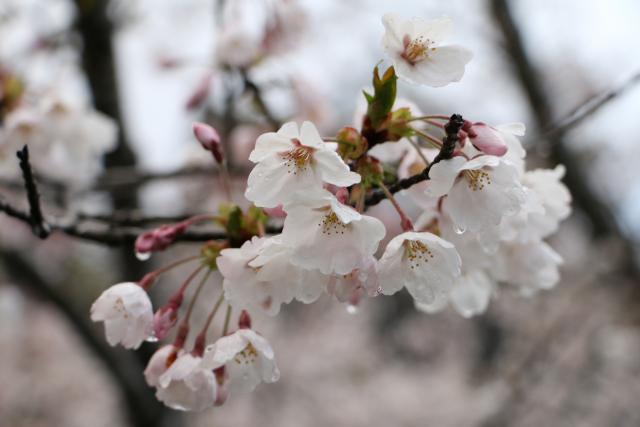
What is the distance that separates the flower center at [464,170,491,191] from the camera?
3.12 ft

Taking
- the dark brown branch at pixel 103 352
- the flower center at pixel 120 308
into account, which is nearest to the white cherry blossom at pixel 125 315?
the flower center at pixel 120 308

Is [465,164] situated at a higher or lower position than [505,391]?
higher

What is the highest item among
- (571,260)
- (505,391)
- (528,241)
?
(528,241)

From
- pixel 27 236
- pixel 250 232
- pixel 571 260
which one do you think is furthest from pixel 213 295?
pixel 250 232

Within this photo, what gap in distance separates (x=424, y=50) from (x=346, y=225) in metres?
0.36

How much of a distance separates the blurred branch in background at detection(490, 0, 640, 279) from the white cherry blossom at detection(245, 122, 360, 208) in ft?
15.6

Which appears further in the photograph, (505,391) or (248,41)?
(505,391)

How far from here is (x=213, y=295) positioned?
8172 millimetres

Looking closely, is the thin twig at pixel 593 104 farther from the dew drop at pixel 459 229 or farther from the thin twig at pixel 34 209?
the thin twig at pixel 34 209

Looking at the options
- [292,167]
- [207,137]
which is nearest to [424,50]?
[292,167]

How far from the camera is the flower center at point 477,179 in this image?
3.12 feet

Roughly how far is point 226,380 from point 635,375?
7039 millimetres

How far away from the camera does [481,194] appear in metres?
0.94

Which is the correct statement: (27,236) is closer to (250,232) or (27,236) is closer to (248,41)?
(248,41)
